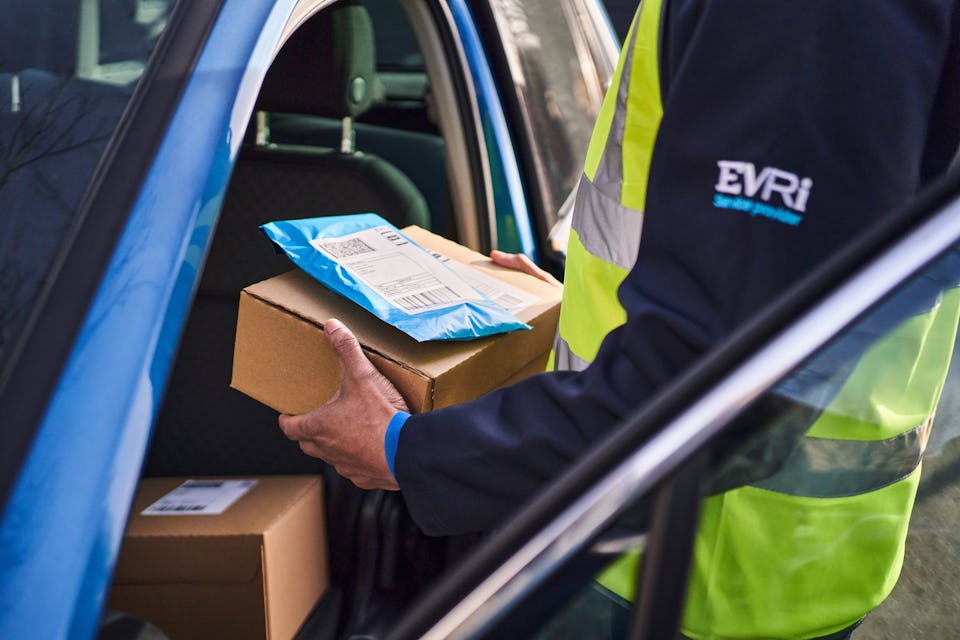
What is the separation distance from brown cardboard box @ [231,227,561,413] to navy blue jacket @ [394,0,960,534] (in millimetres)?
237

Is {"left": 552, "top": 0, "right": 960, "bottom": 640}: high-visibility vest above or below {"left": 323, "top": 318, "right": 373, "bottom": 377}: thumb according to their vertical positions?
above

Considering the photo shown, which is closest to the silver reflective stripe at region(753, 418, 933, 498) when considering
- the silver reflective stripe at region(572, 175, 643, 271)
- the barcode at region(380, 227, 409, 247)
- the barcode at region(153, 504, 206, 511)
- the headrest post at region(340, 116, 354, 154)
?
the silver reflective stripe at region(572, 175, 643, 271)

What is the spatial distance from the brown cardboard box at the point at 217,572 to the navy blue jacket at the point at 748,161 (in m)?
0.61

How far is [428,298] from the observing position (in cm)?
125

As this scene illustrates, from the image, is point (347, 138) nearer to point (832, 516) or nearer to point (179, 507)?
point (179, 507)

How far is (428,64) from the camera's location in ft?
6.49

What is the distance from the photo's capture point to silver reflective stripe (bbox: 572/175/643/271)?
1.00 metres

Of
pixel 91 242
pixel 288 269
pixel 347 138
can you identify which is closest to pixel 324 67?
pixel 347 138

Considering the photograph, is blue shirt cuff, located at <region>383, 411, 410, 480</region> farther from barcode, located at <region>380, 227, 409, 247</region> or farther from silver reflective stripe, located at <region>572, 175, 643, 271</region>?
barcode, located at <region>380, 227, 409, 247</region>

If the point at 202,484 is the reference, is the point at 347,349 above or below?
above

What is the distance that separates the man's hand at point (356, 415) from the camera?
110cm

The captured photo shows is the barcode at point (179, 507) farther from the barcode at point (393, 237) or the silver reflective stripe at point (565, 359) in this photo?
the silver reflective stripe at point (565, 359)

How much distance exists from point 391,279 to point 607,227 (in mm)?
362

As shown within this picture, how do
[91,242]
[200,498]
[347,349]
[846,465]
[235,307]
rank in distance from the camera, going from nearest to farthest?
[846,465], [91,242], [347,349], [200,498], [235,307]
